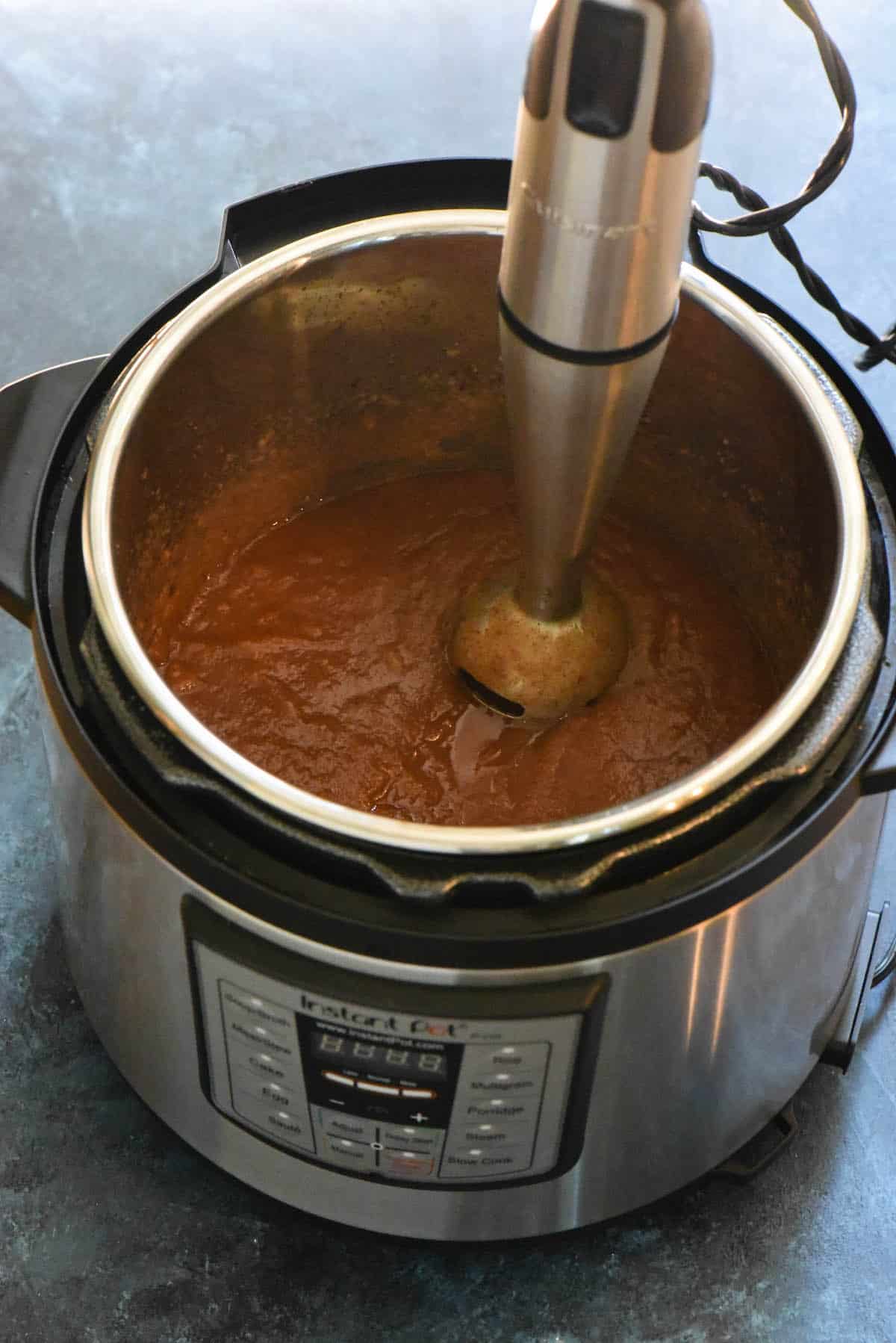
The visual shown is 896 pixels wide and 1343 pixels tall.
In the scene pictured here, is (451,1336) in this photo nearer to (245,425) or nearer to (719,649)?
(719,649)

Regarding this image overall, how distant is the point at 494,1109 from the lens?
33.4 inches

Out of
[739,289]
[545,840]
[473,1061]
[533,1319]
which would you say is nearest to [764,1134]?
[533,1319]

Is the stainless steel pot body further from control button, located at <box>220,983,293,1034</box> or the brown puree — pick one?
the brown puree

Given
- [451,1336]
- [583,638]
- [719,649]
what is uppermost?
[583,638]

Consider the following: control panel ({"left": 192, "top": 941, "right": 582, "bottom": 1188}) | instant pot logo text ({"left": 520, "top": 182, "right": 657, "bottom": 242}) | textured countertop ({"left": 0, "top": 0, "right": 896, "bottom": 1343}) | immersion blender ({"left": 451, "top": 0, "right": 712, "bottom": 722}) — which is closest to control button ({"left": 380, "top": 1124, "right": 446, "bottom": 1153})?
control panel ({"left": 192, "top": 941, "right": 582, "bottom": 1188})

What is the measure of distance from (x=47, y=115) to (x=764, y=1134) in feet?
4.33

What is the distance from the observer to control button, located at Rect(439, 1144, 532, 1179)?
0.88 metres

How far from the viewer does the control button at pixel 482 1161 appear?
88 cm

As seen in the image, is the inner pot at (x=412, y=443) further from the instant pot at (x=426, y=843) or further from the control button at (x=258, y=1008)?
the control button at (x=258, y=1008)

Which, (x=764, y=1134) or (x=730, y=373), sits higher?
(x=730, y=373)

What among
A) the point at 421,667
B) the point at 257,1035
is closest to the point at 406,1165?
the point at 257,1035

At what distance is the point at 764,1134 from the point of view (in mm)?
1073

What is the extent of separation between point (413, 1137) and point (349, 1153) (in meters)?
0.06

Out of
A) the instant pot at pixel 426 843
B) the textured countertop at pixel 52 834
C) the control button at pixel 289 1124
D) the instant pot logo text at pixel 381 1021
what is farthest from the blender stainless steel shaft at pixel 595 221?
the textured countertop at pixel 52 834
